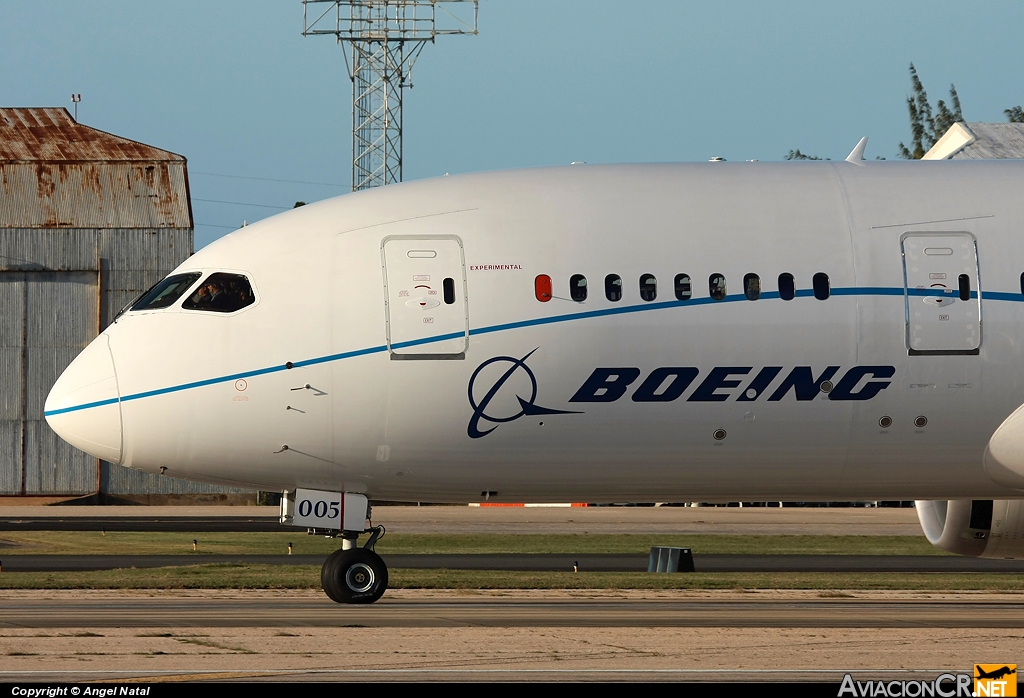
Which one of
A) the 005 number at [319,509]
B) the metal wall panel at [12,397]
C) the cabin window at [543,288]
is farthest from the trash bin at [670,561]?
the metal wall panel at [12,397]

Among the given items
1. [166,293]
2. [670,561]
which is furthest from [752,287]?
[670,561]

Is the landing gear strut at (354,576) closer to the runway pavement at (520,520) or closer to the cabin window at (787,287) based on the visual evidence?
the cabin window at (787,287)

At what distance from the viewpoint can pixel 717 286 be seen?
Answer: 18.3 metres

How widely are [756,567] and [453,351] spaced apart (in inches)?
694

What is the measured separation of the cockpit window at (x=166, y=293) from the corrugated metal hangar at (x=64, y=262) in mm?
48786

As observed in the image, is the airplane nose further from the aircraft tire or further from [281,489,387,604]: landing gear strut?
the aircraft tire

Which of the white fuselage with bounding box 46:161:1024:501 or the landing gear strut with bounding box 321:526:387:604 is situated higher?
the white fuselage with bounding box 46:161:1024:501

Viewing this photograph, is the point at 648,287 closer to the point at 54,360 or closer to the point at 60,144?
the point at 54,360

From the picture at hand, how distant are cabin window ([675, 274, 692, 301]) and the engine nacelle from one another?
17.2ft

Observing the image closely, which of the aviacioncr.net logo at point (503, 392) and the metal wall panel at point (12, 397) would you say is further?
the metal wall panel at point (12, 397)

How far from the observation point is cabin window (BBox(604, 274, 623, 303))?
1827cm

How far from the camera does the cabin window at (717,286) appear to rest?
1831 cm

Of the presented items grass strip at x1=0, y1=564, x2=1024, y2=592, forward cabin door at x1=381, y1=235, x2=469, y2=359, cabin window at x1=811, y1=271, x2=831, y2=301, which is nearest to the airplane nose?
forward cabin door at x1=381, y1=235, x2=469, y2=359

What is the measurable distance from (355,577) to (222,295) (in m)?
3.98
